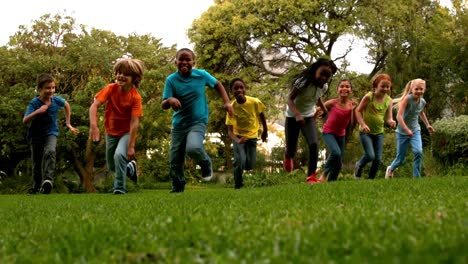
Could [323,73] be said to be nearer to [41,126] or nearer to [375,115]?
[375,115]

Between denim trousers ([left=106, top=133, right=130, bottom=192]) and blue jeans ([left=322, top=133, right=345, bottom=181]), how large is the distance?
3.41 m

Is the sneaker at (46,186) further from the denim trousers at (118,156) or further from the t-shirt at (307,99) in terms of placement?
the t-shirt at (307,99)

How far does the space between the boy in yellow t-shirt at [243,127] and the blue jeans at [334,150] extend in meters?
1.28

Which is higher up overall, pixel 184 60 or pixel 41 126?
pixel 184 60

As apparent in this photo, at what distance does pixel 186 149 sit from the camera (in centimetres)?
790

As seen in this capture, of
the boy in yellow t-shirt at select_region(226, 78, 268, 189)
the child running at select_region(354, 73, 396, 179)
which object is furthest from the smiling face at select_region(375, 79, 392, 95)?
the boy in yellow t-shirt at select_region(226, 78, 268, 189)

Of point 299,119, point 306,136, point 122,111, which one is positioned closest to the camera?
point 122,111

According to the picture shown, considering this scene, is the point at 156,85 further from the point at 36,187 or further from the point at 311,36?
the point at 36,187

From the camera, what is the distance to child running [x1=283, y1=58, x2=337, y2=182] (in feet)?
29.7

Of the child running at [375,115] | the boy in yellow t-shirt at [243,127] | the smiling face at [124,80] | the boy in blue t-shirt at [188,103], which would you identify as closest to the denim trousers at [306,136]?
the boy in yellow t-shirt at [243,127]

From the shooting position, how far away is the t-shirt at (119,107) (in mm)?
8125

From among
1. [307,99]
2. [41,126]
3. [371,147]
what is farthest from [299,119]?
[41,126]

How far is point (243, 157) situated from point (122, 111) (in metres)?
2.61

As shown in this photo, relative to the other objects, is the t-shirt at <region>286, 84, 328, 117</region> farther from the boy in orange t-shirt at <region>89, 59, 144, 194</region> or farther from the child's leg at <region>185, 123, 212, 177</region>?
the boy in orange t-shirt at <region>89, 59, 144, 194</region>
